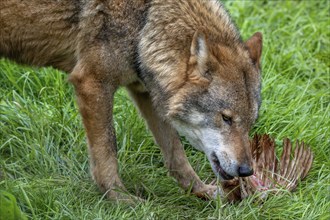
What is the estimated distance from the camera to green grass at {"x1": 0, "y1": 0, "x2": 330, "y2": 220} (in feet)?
18.9

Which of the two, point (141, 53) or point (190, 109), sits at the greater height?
point (141, 53)

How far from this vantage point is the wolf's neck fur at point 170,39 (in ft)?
19.3

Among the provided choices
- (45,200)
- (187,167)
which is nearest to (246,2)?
(187,167)

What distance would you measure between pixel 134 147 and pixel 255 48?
1361 mm

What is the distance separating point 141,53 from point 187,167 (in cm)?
107

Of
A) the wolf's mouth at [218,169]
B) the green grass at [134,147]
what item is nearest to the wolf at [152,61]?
the wolf's mouth at [218,169]

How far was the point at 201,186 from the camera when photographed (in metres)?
6.37

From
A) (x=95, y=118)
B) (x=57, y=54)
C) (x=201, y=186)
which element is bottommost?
(x=201, y=186)

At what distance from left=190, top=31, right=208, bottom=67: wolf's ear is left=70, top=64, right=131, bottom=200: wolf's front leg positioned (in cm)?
65

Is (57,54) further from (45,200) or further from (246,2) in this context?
(246,2)

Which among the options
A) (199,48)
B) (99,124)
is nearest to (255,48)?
(199,48)

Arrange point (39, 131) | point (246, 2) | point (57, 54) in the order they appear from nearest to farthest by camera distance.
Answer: point (57, 54)
point (39, 131)
point (246, 2)

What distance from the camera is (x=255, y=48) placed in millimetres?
6031

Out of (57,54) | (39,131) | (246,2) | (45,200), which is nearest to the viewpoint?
(45,200)
